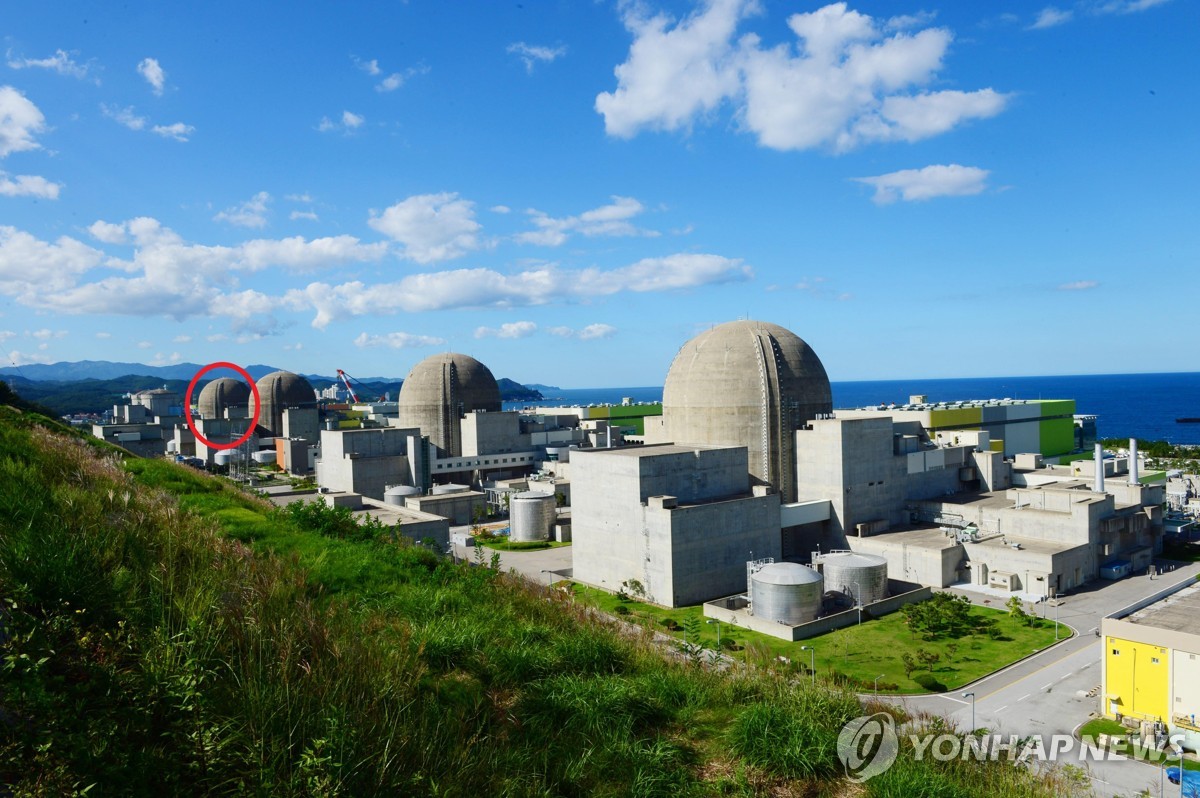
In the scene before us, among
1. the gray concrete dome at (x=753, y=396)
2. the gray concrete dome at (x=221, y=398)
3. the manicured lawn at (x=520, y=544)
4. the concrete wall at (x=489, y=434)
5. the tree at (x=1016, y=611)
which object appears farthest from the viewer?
the gray concrete dome at (x=221, y=398)

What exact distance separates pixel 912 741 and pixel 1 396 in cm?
5549

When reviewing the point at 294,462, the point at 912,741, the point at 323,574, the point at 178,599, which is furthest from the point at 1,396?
the point at 912,741

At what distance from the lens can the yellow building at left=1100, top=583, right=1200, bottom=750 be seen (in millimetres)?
21062

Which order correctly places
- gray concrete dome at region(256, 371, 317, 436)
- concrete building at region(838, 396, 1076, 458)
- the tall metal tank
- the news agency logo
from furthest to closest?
gray concrete dome at region(256, 371, 317, 436), concrete building at region(838, 396, 1076, 458), the tall metal tank, the news agency logo

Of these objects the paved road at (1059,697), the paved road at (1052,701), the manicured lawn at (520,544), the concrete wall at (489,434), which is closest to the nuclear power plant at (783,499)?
the manicured lawn at (520,544)

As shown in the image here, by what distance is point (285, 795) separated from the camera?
4.66 metres

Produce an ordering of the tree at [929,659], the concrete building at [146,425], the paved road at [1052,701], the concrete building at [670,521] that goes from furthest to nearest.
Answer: the concrete building at [146,425]
the concrete building at [670,521]
the tree at [929,659]
the paved road at [1052,701]

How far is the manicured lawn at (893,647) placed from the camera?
84.6 ft

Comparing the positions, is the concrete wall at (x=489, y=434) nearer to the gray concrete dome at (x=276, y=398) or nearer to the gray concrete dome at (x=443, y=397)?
the gray concrete dome at (x=443, y=397)

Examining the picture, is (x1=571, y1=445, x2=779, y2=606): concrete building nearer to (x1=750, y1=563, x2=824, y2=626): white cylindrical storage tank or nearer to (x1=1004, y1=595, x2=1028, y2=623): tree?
(x1=750, y1=563, x2=824, y2=626): white cylindrical storage tank

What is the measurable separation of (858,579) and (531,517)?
2360 centimetres

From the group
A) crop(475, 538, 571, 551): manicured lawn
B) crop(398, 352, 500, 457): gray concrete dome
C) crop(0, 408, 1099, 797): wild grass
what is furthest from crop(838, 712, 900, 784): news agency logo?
crop(398, 352, 500, 457): gray concrete dome

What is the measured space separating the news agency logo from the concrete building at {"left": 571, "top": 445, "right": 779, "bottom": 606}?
27.0 metres

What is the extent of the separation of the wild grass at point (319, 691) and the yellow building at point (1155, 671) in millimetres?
18847
